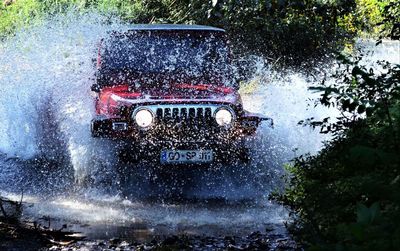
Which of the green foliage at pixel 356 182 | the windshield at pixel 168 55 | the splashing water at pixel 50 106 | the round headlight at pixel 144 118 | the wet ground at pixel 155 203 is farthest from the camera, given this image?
the windshield at pixel 168 55

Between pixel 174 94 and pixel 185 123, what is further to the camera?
pixel 174 94

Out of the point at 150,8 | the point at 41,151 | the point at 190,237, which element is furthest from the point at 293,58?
the point at 190,237

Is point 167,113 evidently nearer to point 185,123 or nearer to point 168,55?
point 185,123

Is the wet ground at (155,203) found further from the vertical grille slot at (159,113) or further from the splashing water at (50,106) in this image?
the vertical grille slot at (159,113)

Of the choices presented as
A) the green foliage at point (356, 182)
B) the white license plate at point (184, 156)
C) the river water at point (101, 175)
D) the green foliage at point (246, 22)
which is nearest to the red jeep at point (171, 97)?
the white license plate at point (184, 156)

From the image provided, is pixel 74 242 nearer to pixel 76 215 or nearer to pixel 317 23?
pixel 76 215

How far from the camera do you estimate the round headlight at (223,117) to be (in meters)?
7.69

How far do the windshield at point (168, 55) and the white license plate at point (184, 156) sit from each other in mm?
1438

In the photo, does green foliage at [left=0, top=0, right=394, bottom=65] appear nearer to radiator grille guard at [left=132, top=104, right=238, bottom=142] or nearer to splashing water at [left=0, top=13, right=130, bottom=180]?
splashing water at [left=0, top=13, right=130, bottom=180]

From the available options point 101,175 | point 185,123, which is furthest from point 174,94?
point 101,175

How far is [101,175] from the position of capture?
779cm

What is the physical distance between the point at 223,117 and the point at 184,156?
0.65 meters

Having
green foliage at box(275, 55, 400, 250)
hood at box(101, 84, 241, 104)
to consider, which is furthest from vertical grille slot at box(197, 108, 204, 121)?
green foliage at box(275, 55, 400, 250)

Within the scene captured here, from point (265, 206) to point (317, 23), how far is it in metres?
11.2
